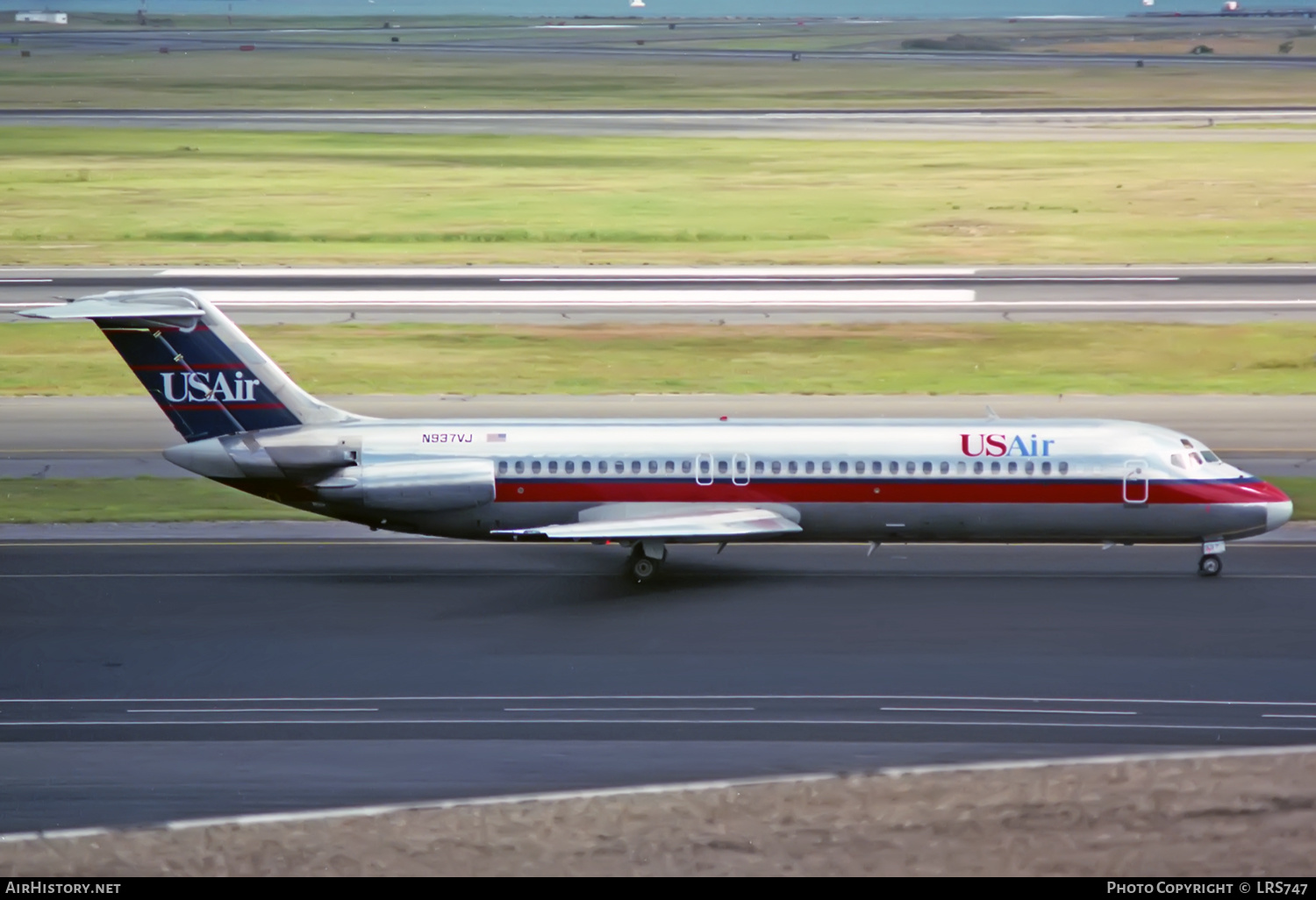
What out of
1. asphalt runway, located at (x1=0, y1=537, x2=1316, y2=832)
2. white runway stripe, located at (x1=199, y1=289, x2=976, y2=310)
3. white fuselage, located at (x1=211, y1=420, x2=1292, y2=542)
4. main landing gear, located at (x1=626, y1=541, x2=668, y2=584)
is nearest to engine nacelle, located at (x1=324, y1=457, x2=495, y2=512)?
white fuselage, located at (x1=211, y1=420, x2=1292, y2=542)

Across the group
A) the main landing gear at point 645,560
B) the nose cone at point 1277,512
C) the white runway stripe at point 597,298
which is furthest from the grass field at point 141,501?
the white runway stripe at point 597,298

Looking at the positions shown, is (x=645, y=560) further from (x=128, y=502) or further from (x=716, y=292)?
(x=716, y=292)

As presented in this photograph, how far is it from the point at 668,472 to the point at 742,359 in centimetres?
2374

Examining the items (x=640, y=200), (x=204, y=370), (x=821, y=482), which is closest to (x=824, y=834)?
(x=821, y=482)

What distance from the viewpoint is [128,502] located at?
40.2 meters

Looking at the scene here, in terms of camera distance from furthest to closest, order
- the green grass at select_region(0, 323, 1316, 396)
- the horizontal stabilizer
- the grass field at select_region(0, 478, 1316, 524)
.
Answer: the green grass at select_region(0, 323, 1316, 396) < the grass field at select_region(0, 478, 1316, 524) < the horizontal stabilizer

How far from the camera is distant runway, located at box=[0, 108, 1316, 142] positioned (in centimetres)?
12031

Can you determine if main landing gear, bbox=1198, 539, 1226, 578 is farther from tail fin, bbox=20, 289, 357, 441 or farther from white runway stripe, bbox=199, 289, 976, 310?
white runway stripe, bbox=199, 289, 976, 310

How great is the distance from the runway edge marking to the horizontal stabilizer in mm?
14168

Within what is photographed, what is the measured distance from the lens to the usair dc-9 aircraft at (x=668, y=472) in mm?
33188

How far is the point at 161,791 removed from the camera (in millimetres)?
22734

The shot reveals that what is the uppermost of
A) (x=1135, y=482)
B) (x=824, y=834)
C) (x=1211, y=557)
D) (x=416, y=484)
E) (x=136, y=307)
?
(x=136, y=307)

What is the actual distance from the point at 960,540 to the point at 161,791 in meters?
17.0

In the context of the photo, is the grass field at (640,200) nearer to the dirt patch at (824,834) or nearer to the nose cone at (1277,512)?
the nose cone at (1277,512)
